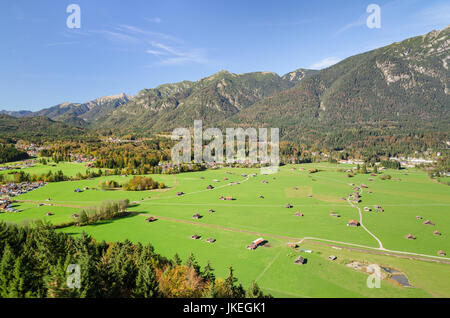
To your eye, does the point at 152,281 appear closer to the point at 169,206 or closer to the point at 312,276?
the point at 312,276

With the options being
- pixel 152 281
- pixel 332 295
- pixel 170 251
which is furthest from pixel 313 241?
pixel 152 281

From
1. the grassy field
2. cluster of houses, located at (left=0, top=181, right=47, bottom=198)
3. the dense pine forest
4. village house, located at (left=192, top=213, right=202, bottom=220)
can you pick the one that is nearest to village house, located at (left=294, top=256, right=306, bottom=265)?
the grassy field

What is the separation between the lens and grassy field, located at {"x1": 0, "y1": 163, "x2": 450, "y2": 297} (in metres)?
41.8

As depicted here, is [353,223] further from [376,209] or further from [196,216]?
[196,216]

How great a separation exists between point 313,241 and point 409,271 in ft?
60.8

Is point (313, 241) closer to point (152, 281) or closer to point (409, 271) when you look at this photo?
point (409, 271)

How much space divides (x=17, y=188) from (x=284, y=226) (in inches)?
4520

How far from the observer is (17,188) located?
105 m

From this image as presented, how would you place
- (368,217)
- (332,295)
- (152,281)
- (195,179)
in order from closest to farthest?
(152,281)
(332,295)
(368,217)
(195,179)

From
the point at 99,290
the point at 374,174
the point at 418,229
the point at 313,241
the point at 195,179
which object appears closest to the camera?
the point at 99,290

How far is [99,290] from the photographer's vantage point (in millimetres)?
28000

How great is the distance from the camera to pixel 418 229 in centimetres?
6319
